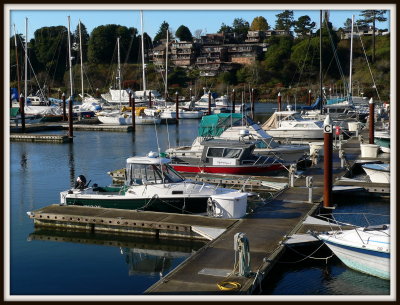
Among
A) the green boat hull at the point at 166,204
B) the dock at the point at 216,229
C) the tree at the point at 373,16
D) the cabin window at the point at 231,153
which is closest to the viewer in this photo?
the dock at the point at 216,229

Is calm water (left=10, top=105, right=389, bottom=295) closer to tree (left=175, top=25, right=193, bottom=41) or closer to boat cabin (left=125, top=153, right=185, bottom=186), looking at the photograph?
boat cabin (left=125, top=153, right=185, bottom=186)

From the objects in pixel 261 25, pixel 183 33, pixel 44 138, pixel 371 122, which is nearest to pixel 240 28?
pixel 261 25

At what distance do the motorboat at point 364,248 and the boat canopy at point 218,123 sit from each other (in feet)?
57.2

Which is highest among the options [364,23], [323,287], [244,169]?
[364,23]

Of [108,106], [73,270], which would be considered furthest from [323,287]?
[108,106]

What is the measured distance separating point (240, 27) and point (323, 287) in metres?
164

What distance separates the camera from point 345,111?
52.7m

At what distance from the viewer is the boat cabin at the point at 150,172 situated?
20.2 metres

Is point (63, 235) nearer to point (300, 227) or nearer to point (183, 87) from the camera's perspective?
point (300, 227)

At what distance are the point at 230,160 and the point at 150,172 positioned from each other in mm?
7836

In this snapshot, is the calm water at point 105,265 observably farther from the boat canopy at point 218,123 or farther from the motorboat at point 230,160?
the boat canopy at point 218,123

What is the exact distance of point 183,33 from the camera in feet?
509

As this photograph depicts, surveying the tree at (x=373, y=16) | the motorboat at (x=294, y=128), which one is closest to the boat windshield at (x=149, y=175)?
the motorboat at (x=294, y=128)

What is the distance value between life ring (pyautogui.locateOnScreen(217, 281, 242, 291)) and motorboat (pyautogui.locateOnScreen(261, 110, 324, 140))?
30.8 meters
